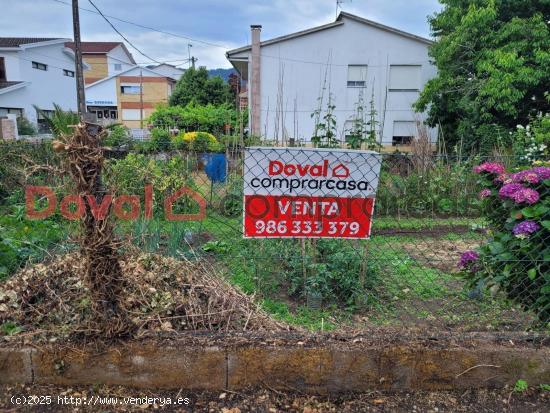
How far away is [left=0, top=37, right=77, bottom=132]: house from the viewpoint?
26.0 meters

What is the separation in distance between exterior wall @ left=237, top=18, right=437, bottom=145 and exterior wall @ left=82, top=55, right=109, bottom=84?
117 feet

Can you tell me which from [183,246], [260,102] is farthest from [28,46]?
[183,246]

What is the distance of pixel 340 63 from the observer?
19891mm

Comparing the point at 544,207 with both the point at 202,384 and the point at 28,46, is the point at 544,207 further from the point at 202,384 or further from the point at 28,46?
the point at 28,46

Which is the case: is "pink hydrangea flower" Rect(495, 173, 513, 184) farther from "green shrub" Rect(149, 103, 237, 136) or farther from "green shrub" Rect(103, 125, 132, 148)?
"green shrub" Rect(149, 103, 237, 136)

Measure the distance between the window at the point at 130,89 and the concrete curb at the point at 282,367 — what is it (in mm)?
44531

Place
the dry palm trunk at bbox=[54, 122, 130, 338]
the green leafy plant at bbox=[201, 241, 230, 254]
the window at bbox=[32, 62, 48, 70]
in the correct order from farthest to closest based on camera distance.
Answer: the window at bbox=[32, 62, 48, 70], the green leafy plant at bbox=[201, 241, 230, 254], the dry palm trunk at bbox=[54, 122, 130, 338]

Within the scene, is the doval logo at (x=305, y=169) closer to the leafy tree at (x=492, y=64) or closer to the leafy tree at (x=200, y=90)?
the leafy tree at (x=492, y=64)

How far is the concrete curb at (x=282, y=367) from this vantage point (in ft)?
6.91

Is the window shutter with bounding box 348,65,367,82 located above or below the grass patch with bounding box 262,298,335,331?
above

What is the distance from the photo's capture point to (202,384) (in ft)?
7.07

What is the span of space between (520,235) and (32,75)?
32.0 metres

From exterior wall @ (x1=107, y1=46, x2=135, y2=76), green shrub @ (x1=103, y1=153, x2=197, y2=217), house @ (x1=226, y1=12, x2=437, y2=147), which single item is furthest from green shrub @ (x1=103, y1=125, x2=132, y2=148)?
exterior wall @ (x1=107, y1=46, x2=135, y2=76)

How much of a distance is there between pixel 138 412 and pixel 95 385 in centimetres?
29
